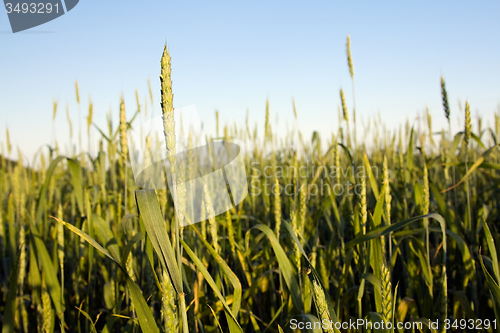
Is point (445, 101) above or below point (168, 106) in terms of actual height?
above

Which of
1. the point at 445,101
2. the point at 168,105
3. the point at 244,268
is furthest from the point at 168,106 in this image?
the point at 445,101

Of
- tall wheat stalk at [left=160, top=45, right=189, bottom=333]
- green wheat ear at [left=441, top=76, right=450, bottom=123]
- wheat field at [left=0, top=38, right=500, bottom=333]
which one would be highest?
green wheat ear at [left=441, top=76, right=450, bottom=123]

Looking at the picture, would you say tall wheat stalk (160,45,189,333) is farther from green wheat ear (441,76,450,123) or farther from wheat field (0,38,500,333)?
green wheat ear (441,76,450,123)

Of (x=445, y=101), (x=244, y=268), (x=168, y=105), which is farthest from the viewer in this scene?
(x=445, y=101)

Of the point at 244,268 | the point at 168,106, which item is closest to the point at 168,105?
the point at 168,106

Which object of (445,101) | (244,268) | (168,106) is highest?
(445,101)

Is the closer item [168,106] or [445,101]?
[168,106]

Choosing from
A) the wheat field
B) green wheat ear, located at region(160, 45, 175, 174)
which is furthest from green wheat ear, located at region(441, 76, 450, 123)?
green wheat ear, located at region(160, 45, 175, 174)

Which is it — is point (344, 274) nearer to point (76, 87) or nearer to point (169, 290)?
point (169, 290)

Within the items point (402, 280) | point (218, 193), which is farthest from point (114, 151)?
point (402, 280)

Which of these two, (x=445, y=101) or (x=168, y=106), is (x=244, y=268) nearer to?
(x=168, y=106)

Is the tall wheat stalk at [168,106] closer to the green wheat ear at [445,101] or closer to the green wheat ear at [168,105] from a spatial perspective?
the green wheat ear at [168,105]

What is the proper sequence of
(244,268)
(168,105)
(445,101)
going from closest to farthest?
(168,105)
(244,268)
(445,101)

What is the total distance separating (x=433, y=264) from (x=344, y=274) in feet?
1.94
